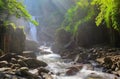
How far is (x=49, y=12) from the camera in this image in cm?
6406

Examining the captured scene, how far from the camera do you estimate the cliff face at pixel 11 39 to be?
2209 cm

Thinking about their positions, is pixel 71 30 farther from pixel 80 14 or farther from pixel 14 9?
pixel 14 9

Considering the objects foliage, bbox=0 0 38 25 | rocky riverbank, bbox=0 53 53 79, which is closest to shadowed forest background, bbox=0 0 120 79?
foliage, bbox=0 0 38 25

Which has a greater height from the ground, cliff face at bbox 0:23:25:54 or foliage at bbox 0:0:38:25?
foliage at bbox 0:0:38:25

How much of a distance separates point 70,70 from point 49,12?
48.1 m

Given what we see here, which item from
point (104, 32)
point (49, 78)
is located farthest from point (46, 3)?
point (49, 78)

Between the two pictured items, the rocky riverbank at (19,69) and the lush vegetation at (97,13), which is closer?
the rocky riverbank at (19,69)

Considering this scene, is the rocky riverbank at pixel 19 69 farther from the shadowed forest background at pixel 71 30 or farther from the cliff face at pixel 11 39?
the cliff face at pixel 11 39

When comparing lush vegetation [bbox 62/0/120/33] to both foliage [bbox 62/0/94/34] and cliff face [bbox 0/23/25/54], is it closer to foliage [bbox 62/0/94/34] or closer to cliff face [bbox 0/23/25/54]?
foliage [bbox 62/0/94/34]

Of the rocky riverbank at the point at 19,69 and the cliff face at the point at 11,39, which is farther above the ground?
the cliff face at the point at 11,39

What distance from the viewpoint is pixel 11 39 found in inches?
912

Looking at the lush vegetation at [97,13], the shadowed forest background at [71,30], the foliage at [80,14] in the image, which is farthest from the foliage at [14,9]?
the foliage at [80,14]

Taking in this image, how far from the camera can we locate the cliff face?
22094mm

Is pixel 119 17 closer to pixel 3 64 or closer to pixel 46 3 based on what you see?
pixel 3 64
